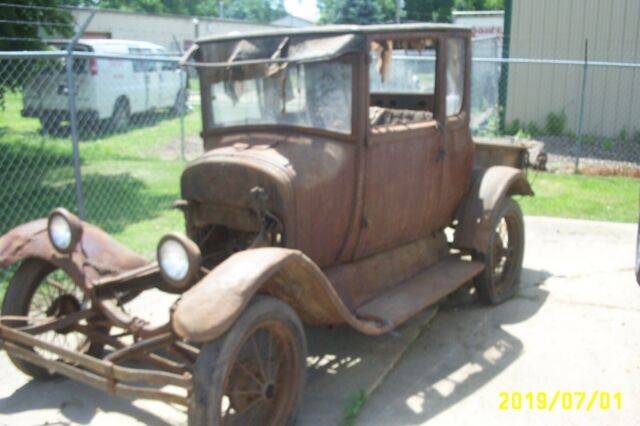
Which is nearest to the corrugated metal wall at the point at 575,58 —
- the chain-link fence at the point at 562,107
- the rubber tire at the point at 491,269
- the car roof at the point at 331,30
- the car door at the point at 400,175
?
the chain-link fence at the point at 562,107

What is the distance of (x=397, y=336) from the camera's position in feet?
14.9

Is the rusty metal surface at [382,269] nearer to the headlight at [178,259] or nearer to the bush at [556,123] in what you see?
the headlight at [178,259]

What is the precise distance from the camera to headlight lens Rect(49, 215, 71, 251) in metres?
3.64

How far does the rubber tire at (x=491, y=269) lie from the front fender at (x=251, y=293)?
5.19 feet

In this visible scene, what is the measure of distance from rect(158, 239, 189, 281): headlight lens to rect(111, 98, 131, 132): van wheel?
10653 mm

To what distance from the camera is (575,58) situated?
41.9 feet

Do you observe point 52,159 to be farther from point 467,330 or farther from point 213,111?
point 467,330

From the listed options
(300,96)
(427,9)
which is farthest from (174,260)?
(427,9)

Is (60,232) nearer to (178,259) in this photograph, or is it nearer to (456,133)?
(178,259)

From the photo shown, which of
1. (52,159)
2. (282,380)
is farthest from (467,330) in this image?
(52,159)

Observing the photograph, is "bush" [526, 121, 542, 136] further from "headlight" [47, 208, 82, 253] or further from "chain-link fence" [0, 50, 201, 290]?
"headlight" [47, 208, 82, 253]

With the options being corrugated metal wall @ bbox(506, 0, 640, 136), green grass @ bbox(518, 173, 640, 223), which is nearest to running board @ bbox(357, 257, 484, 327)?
green grass @ bbox(518, 173, 640, 223)

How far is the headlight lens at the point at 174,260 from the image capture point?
317cm

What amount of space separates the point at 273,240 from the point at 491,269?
1.97 meters
